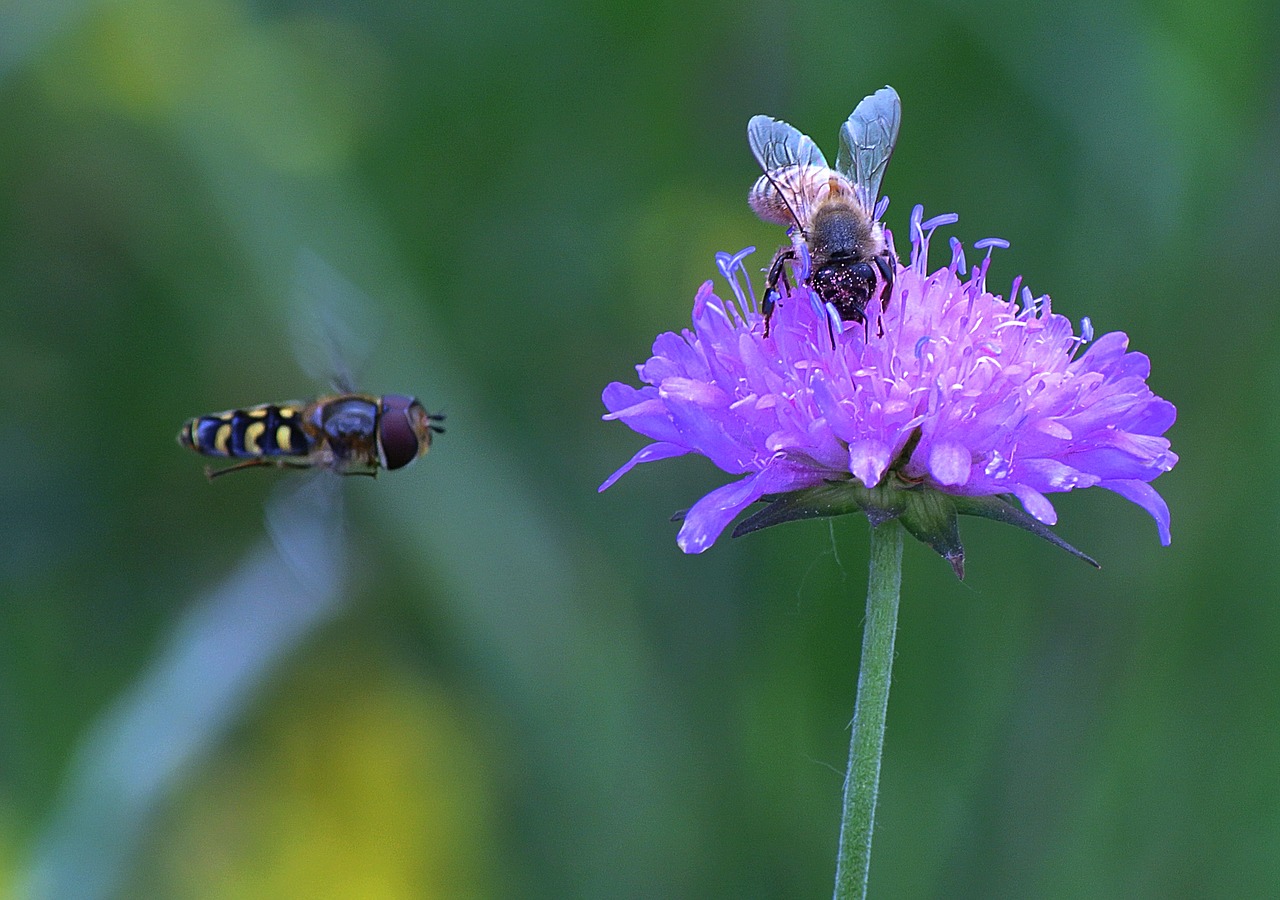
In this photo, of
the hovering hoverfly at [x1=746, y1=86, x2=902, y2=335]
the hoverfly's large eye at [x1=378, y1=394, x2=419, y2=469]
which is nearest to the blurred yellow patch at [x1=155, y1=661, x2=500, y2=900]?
the hoverfly's large eye at [x1=378, y1=394, x2=419, y2=469]

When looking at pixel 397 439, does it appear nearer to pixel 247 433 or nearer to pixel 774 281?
pixel 247 433

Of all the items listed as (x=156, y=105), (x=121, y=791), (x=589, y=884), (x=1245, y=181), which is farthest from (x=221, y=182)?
(x=1245, y=181)

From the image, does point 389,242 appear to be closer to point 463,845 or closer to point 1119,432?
point 463,845

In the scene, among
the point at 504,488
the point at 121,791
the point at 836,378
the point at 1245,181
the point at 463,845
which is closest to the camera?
the point at 836,378

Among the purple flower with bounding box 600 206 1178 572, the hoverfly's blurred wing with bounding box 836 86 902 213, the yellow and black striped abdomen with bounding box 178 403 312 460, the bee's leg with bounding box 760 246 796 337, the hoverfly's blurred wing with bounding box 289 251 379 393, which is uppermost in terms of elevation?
the hoverfly's blurred wing with bounding box 836 86 902 213

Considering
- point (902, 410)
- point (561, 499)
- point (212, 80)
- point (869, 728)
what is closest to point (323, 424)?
point (902, 410)

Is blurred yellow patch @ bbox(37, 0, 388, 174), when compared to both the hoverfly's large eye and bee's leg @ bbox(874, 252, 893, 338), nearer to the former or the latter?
the hoverfly's large eye

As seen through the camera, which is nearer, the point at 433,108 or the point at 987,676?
the point at 987,676
